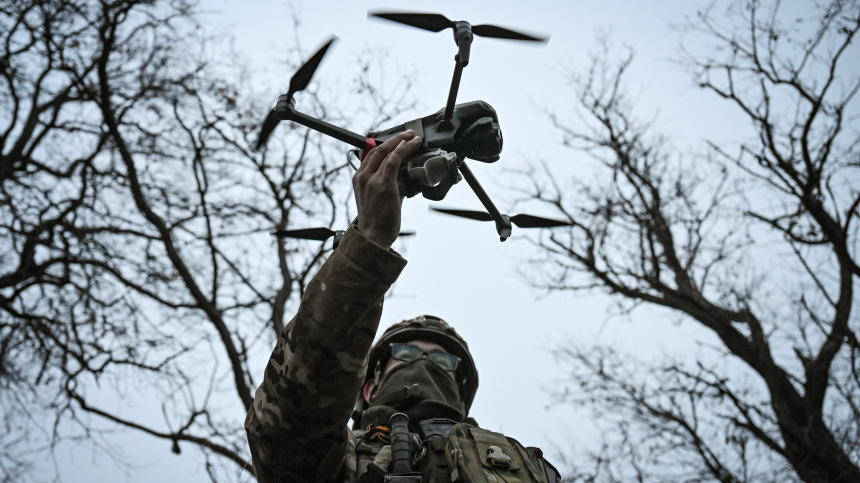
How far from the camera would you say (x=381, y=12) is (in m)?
2.48

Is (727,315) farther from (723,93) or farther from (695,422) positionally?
(723,93)

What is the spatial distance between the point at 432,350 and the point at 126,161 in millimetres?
4552

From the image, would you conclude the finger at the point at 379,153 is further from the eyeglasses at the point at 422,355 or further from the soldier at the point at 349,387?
the eyeglasses at the point at 422,355

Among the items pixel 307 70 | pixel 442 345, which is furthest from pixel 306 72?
pixel 442 345

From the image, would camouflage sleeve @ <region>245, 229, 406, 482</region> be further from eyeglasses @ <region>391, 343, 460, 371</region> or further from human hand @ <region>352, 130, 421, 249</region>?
eyeglasses @ <region>391, 343, 460, 371</region>

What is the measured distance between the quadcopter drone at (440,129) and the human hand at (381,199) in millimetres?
64

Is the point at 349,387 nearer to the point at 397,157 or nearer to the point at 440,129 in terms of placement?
the point at 397,157

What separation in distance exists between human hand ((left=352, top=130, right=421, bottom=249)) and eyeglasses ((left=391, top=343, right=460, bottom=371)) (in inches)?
72.2

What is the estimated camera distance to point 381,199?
2.45 m

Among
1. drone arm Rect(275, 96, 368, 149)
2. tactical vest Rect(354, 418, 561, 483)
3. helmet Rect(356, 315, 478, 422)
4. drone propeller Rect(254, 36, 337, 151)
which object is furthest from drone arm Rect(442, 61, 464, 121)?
helmet Rect(356, 315, 478, 422)

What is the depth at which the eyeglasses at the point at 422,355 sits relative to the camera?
13.6 feet

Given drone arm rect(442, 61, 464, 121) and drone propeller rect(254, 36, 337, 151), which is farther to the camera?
drone propeller rect(254, 36, 337, 151)

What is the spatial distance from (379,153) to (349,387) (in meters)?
0.95

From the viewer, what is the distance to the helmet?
437 cm
